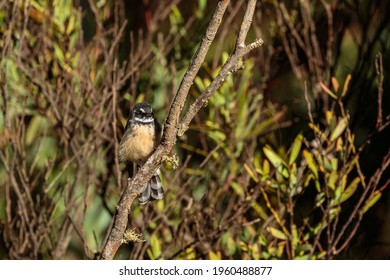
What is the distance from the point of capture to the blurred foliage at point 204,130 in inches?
152

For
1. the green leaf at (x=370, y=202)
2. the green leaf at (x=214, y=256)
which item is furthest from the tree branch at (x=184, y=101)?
the green leaf at (x=370, y=202)

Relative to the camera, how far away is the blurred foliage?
3852 millimetres

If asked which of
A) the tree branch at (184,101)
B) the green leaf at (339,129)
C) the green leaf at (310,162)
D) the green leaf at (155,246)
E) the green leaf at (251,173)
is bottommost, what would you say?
the green leaf at (155,246)

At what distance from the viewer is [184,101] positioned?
2182 mm

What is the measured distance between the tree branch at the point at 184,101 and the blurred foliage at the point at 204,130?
119cm

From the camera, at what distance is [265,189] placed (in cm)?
404

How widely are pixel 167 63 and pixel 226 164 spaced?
36.9 inches

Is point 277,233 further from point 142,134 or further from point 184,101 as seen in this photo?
point 184,101

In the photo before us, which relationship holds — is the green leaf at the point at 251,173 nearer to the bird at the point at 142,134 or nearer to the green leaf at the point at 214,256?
the green leaf at the point at 214,256

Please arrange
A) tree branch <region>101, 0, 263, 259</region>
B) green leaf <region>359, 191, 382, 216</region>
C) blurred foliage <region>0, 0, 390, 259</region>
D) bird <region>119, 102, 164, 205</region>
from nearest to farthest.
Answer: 1. tree branch <region>101, 0, 263, 259</region>
2. bird <region>119, 102, 164, 205</region>
3. green leaf <region>359, 191, 382, 216</region>
4. blurred foliage <region>0, 0, 390, 259</region>

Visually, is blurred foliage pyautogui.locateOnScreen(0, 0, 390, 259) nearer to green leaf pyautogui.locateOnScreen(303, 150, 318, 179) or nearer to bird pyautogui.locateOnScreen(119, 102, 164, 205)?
green leaf pyautogui.locateOnScreen(303, 150, 318, 179)

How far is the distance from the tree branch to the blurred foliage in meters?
1.19

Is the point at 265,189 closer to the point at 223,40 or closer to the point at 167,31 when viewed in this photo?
the point at 223,40

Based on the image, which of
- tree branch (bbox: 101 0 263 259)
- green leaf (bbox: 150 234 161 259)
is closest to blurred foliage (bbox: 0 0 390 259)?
green leaf (bbox: 150 234 161 259)
